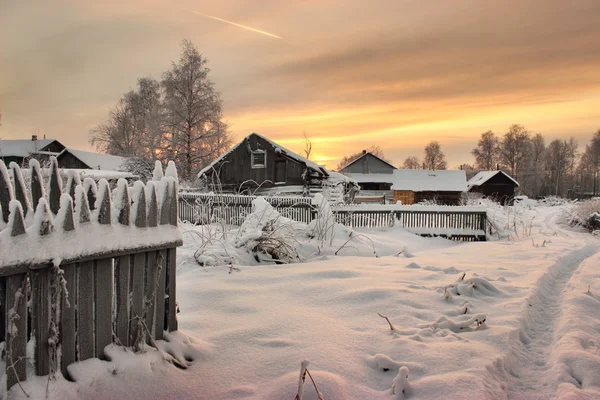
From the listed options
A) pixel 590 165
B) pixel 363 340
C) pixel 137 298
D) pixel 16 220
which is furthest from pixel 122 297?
pixel 590 165

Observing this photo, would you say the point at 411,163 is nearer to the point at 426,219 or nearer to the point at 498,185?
the point at 498,185

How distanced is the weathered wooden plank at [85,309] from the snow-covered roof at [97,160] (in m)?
40.9

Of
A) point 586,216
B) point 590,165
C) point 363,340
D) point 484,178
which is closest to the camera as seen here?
point 363,340

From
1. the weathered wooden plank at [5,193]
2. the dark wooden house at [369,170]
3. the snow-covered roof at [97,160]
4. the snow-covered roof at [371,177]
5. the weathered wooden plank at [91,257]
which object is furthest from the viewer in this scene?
the dark wooden house at [369,170]

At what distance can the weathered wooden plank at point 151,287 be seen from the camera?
2.47m

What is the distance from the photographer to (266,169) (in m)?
22.3

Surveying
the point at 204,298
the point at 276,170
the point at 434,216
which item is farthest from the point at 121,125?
the point at 204,298

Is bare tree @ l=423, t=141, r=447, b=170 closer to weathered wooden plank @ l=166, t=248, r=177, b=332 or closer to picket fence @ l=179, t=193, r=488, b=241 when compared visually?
picket fence @ l=179, t=193, r=488, b=241

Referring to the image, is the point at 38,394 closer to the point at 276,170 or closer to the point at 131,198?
the point at 131,198

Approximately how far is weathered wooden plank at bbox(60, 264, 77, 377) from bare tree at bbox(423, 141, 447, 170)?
77339mm

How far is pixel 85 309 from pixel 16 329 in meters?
0.34

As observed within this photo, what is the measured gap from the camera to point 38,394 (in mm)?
1830

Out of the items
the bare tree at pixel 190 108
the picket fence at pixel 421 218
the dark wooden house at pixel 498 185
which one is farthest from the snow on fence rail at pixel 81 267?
the dark wooden house at pixel 498 185

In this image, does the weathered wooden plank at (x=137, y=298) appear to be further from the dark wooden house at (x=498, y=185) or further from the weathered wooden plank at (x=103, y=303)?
the dark wooden house at (x=498, y=185)
